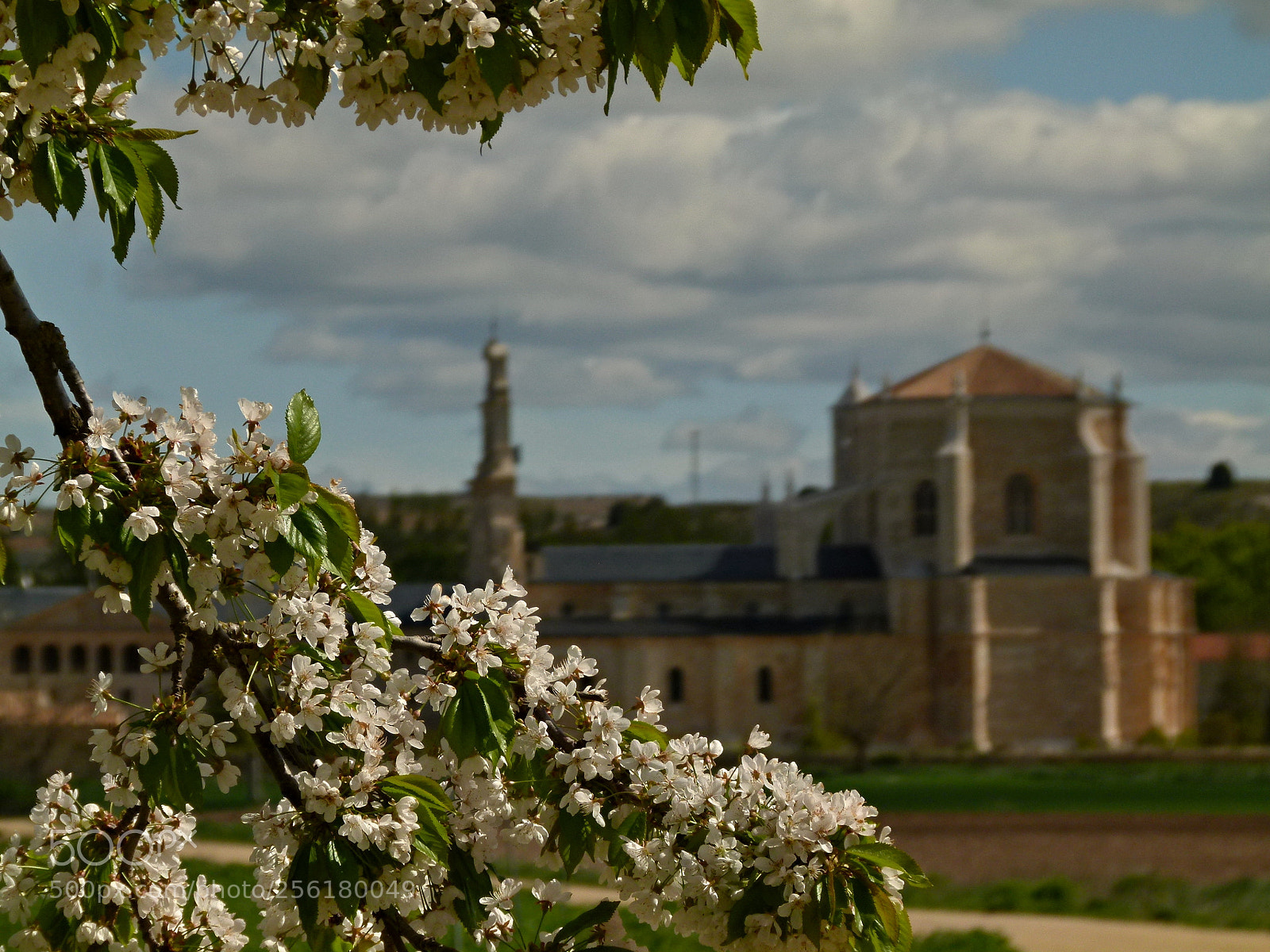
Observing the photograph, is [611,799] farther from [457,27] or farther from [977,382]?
[977,382]

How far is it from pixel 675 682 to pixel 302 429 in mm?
50410

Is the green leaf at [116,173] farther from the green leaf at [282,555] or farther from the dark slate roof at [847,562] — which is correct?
the dark slate roof at [847,562]

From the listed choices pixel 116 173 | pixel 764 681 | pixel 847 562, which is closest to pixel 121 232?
pixel 116 173

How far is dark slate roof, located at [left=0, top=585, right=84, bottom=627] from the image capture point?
5603cm

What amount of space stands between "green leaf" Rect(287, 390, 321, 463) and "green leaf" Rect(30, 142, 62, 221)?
572 millimetres

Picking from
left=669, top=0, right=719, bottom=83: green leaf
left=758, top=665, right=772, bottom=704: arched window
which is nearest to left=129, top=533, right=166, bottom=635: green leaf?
left=669, top=0, right=719, bottom=83: green leaf

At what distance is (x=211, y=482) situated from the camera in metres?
2.80

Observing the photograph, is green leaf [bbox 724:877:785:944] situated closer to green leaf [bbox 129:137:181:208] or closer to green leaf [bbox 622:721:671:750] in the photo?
green leaf [bbox 622:721:671:750]

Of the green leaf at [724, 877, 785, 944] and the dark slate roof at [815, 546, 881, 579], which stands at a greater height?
the dark slate roof at [815, 546, 881, 579]

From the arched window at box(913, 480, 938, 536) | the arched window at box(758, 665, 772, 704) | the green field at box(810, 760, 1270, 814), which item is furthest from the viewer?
the arched window at box(913, 480, 938, 536)

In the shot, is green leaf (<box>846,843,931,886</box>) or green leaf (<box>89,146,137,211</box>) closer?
green leaf (<box>89,146,137,211</box>)

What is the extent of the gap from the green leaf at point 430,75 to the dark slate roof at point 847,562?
175 feet

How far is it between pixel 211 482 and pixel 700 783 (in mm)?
1151

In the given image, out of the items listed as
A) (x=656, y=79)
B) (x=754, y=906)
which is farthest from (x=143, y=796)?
(x=656, y=79)
